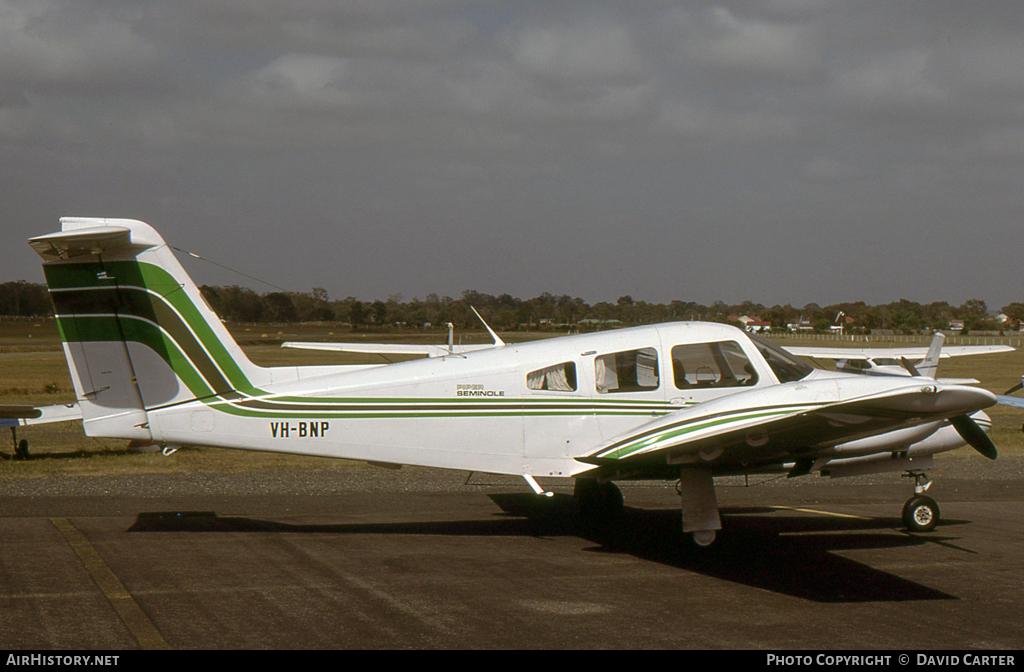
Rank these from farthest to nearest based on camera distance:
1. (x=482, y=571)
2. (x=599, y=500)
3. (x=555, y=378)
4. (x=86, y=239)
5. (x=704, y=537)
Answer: (x=599, y=500) < (x=555, y=378) < (x=704, y=537) < (x=86, y=239) < (x=482, y=571)

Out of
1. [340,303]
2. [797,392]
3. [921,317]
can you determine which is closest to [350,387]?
[797,392]

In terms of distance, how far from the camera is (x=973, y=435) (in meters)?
8.89

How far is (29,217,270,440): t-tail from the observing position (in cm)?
842

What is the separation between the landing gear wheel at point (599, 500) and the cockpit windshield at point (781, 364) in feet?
8.00

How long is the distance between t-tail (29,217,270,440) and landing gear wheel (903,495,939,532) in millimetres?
7435

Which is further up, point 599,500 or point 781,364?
point 781,364

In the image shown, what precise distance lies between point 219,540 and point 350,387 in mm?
2047

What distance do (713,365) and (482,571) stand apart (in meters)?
3.31

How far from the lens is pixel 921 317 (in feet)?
254

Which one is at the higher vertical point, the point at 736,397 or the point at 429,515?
the point at 736,397

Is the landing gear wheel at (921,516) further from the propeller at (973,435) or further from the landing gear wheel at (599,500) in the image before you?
the landing gear wheel at (599,500)

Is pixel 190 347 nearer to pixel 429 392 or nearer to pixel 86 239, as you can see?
pixel 86 239

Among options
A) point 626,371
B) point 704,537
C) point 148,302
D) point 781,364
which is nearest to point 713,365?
point 781,364
